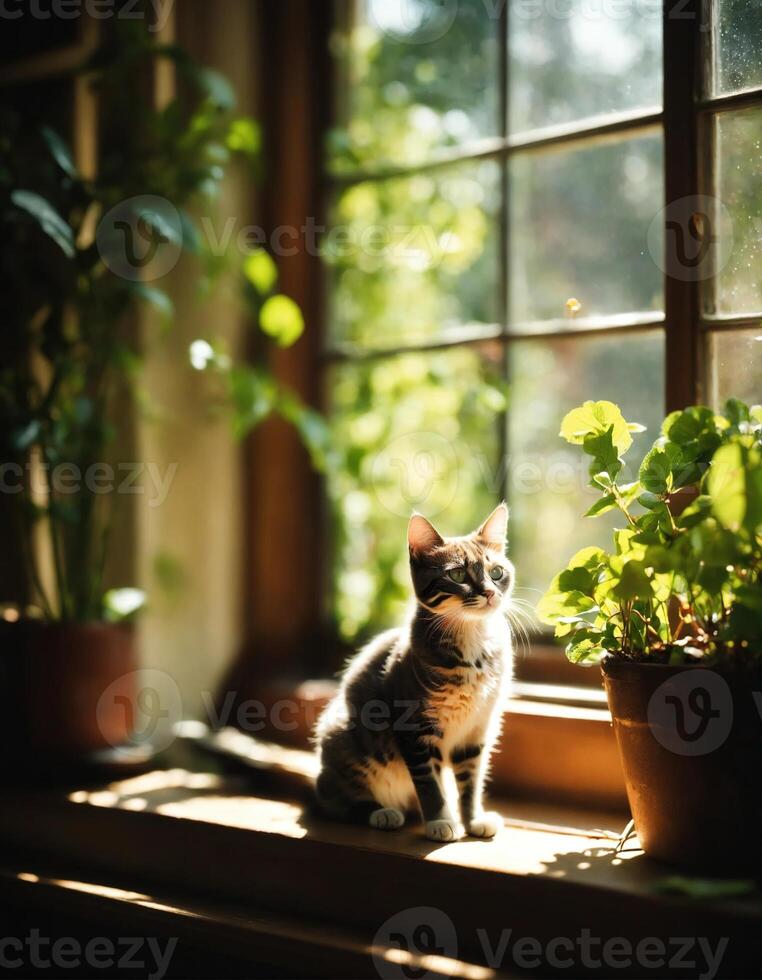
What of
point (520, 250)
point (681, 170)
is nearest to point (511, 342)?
point (520, 250)

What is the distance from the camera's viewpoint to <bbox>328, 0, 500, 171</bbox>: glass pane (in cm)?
175

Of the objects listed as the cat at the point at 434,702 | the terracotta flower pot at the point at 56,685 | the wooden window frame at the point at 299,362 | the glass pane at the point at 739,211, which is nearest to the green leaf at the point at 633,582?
the cat at the point at 434,702

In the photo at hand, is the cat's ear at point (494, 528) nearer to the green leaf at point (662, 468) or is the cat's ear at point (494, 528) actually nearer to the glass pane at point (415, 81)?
the green leaf at point (662, 468)

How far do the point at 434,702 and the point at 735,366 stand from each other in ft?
2.25

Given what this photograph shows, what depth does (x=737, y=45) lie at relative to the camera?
54.9 inches

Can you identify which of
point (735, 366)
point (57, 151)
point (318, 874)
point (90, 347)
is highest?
point (57, 151)

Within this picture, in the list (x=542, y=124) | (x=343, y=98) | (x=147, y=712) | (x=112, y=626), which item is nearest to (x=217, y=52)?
(x=343, y=98)

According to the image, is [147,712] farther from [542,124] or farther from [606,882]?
[542,124]

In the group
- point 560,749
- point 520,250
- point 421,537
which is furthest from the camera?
point 520,250

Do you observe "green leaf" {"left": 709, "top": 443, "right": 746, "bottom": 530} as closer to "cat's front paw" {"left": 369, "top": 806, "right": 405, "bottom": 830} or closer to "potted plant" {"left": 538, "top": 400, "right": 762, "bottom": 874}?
"potted plant" {"left": 538, "top": 400, "right": 762, "bottom": 874}

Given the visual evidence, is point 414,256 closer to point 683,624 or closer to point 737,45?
point 737,45

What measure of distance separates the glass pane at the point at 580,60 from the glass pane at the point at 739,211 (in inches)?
6.6

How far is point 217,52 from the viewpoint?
195 centimetres

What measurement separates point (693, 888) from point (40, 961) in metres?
1.05
